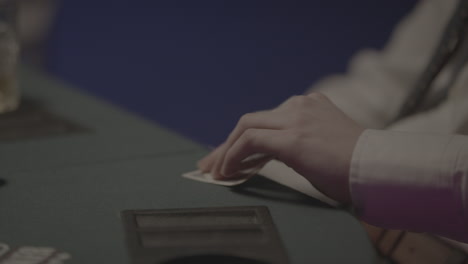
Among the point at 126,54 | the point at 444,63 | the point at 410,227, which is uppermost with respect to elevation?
Result: the point at 126,54

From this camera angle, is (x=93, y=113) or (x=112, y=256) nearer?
(x=112, y=256)

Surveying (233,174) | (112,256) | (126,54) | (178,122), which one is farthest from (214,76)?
(112,256)

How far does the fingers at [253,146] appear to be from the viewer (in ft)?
2.50

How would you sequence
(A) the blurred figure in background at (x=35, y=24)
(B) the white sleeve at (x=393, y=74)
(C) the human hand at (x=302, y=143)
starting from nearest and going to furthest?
(C) the human hand at (x=302, y=143) → (B) the white sleeve at (x=393, y=74) → (A) the blurred figure in background at (x=35, y=24)

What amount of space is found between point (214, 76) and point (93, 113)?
1494mm

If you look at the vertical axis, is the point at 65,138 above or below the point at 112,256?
above

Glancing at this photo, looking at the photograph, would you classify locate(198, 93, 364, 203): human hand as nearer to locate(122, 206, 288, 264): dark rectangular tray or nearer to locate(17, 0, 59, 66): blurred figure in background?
locate(122, 206, 288, 264): dark rectangular tray

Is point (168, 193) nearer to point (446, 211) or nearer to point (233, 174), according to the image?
point (233, 174)

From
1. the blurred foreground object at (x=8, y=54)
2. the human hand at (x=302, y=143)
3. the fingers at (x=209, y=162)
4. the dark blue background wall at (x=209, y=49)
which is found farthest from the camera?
the dark blue background wall at (x=209, y=49)

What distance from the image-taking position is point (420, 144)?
0.73 m

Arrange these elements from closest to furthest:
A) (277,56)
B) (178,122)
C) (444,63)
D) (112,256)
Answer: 1. (112,256)
2. (444,63)
3. (277,56)
4. (178,122)

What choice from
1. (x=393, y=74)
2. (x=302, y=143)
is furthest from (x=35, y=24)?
(x=302, y=143)

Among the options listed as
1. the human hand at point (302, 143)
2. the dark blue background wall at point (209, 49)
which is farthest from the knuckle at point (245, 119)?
the dark blue background wall at point (209, 49)

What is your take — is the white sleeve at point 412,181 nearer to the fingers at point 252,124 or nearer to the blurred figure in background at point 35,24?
the fingers at point 252,124
